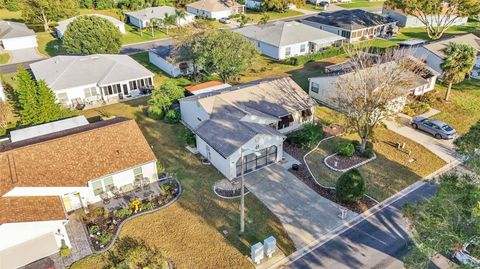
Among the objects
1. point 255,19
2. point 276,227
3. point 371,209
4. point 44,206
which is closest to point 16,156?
point 44,206

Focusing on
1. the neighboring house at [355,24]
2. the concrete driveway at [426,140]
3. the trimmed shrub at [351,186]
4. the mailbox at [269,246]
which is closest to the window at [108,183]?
the mailbox at [269,246]

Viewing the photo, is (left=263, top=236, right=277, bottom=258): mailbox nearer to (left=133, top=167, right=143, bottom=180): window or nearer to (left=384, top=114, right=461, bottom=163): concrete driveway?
(left=133, top=167, right=143, bottom=180): window

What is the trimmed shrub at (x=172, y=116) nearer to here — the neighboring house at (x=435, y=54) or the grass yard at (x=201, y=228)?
the grass yard at (x=201, y=228)

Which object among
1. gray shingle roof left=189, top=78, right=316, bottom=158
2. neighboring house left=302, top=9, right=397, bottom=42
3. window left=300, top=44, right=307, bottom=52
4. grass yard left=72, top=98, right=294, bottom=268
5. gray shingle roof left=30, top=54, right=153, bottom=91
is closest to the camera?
grass yard left=72, top=98, right=294, bottom=268

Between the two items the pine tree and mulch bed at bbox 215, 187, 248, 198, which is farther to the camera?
the pine tree

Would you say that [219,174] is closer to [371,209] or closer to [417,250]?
[371,209]

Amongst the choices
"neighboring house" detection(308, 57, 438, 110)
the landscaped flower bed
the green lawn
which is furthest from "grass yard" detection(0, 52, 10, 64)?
the green lawn

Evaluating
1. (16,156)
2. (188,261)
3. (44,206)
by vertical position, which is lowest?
(188,261)
